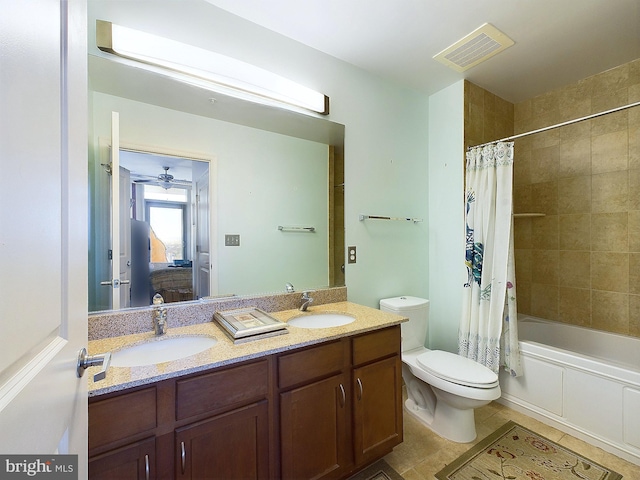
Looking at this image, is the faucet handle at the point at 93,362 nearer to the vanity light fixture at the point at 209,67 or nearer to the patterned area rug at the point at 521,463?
the vanity light fixture at the point at 209,67

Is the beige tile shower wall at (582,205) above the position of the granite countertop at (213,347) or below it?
above

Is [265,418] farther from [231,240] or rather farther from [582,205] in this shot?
[582,205]

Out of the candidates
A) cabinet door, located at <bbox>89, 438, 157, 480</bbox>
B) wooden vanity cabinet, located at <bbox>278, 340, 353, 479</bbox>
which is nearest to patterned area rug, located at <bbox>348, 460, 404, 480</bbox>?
wooden vanity cabinet, located at <bbox>278, 340, 353, 479</bbox>

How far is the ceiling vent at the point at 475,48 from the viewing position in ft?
5.78

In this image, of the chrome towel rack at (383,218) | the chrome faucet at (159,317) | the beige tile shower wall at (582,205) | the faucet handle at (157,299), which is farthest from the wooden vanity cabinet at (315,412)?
the beige tile shower wall at (582,205)

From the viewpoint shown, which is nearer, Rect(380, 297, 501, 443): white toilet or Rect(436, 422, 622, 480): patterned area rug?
Rect(436, 422, 622, 480): patterned area rug

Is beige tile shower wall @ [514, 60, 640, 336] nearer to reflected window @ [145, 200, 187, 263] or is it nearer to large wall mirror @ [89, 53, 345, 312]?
large wall mirror @ [89, 53, 345, 312]

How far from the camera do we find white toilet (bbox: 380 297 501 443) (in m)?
1.64

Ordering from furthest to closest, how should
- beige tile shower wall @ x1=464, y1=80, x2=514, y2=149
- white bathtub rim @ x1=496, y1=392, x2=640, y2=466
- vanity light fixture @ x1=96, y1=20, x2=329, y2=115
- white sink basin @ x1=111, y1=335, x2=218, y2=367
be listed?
beige tile shower wall @ x1=464, y1=80, x2=514, y2=149 < white bathtub rim @ x1=496, y1=392, x2=640, y2=466 < vanity light fixture @ x1=96, y1=20, x2=329, y2=115 < white sink basin @ x1=111, y1=335, x2=218, y2=367

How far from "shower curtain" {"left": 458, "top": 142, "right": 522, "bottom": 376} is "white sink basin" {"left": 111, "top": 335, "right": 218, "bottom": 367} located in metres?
1.88

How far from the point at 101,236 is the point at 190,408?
0.87 metres

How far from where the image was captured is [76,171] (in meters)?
0.57

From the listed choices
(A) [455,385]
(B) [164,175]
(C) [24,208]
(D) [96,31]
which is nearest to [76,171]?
(C) [24,208]

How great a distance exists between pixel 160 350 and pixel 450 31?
2.39m
